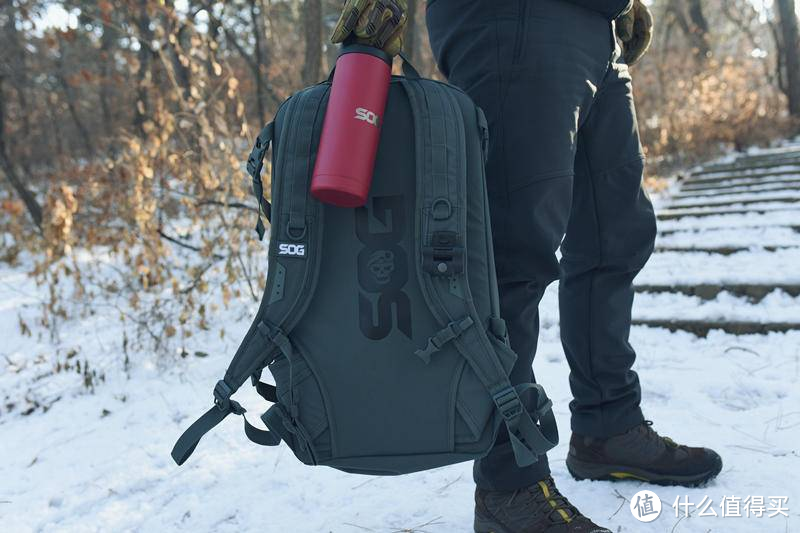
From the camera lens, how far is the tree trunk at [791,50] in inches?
386

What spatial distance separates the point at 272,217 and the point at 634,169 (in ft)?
3.24

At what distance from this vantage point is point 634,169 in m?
1.60

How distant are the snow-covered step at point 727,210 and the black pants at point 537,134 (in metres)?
3.64

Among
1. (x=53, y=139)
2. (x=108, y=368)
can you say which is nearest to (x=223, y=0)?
(x=108, y=368)

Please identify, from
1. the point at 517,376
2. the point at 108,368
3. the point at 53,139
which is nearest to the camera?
the point at 517,376

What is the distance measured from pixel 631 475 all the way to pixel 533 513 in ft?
1.45

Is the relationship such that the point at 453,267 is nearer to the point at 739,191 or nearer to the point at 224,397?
the point at 224,397

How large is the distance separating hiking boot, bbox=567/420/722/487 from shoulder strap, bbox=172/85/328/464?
1003 millimetres

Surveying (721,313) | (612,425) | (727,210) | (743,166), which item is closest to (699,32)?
(743,166)

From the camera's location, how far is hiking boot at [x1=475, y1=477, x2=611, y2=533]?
1401 millimetres

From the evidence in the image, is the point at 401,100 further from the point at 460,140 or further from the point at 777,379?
the point at 777,379

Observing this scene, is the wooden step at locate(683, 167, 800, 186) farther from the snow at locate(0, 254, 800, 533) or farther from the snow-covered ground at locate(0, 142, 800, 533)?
the snow at locate(0, 254, 800, 533)

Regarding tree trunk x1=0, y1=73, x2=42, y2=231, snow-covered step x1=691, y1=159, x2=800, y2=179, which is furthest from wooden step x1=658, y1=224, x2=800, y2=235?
tree trunk x1=0, y1=73, x2=42, y2=231

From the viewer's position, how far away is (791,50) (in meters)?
9.89
